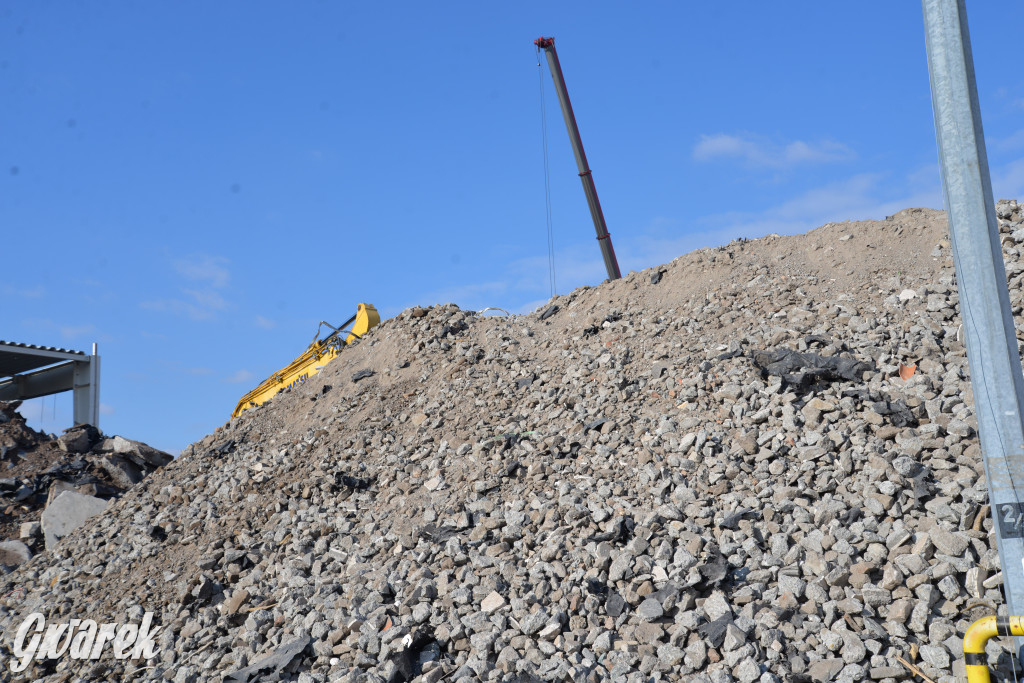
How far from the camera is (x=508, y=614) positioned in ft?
22.1

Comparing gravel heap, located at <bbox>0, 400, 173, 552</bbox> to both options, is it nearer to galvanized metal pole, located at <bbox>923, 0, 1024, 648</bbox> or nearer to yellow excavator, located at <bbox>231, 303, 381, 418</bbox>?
yellow excavator, located at <bbox>231, 303, 381, 418</bbox>

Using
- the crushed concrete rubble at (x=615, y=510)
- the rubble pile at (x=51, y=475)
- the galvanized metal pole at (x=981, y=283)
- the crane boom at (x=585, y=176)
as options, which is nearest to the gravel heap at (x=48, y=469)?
the rubble pile at (x=51, y=475)

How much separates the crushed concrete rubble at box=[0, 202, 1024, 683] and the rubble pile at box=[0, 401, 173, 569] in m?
1.05

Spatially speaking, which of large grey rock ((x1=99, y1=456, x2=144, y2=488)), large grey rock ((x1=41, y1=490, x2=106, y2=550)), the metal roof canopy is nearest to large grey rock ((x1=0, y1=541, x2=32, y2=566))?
large grey rock ((x1=41, y1=490, x2=106, y2=550))

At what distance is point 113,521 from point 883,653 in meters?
10.0

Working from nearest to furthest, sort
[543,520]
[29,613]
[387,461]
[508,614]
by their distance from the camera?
[508,614] < [543,520] < [29,613] < [387,461]

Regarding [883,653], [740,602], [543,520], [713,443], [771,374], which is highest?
[771,374]

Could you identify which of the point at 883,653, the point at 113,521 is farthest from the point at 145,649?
the point at 883,653

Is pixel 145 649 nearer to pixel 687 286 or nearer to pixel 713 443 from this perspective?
pixel 713 443

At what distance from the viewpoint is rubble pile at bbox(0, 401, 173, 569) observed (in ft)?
39.3

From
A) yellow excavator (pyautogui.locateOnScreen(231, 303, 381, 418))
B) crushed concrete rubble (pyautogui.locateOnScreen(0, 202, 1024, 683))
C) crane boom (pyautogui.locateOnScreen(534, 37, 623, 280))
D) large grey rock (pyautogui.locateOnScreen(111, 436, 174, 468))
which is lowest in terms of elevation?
crushed concrete rubble (pyautogui.locateOnScreen(0, 202, 1024, 683))

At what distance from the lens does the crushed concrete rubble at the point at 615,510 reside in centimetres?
607

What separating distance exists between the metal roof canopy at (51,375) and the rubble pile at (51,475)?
2.92m

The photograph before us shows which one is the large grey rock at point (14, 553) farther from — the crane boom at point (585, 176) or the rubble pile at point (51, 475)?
the crane boom at point (585, 176)
